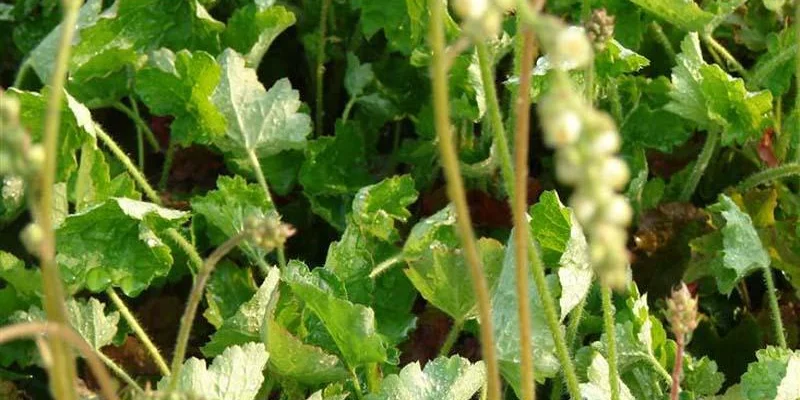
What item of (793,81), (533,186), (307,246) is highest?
(793,81)

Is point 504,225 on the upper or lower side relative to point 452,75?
lower

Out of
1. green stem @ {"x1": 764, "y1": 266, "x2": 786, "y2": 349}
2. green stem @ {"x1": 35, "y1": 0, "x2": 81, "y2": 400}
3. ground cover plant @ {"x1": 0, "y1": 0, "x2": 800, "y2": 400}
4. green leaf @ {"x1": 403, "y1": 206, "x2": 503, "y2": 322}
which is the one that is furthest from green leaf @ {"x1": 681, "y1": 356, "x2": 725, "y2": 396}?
green stem @ {"x1": 35, "y1": 0, "x2": 81, "y2": 400}

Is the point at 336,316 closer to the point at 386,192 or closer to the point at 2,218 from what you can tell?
the point at 386,192

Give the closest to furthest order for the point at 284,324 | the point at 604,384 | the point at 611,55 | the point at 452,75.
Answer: the point at 604,384 → the point at 284,324 → the point at 611,55 → the point at 452,75

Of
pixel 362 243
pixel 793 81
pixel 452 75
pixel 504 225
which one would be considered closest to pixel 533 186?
pixel 504 225

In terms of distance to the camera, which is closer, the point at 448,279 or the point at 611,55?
the point at 448,279

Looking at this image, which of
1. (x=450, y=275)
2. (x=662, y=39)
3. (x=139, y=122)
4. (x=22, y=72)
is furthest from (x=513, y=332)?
(x=22, y=72)

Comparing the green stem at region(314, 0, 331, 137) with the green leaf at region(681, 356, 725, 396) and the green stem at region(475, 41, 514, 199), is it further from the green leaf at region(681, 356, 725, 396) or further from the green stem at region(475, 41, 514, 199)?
the green stem at region(475, 41, 514, 199)

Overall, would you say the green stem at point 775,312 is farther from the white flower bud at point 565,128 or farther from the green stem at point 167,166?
the white flower bud at point 565,128
